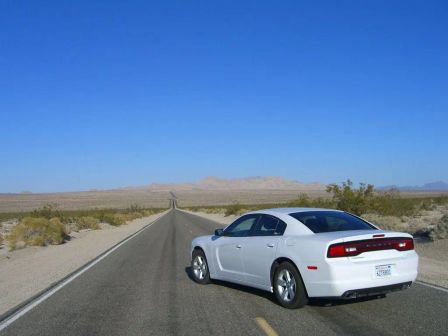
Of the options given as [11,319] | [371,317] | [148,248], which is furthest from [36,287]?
[148,248]

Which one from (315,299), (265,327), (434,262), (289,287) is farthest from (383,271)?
(434,262)

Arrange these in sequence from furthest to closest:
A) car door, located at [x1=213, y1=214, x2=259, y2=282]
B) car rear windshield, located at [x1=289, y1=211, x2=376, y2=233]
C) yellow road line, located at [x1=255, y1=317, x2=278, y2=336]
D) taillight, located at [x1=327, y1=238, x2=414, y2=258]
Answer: car door, located at [x1=213, y1=214, x2=259, y2=282]
car rear windshield, located at [x1=289, y1=211, x2=376, y2=233]
taillight, located at [x1=327, y1=238, x2=414, y2=258]
yellow road line, located at [x1=255, y1=317, x2=278, y2=336]

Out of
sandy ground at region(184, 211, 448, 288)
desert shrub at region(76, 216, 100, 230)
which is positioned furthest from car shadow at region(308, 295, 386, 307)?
desert shrub at region(76, 216, 100, 230)

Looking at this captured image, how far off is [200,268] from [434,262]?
20.8ft

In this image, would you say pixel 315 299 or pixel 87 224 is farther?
pixel 87 224

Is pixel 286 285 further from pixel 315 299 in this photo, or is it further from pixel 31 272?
pixel 31 272

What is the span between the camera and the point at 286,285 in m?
8.55

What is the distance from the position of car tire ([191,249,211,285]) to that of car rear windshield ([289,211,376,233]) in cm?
288

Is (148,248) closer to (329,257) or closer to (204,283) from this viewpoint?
(204,283)

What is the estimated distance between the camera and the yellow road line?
7066mm

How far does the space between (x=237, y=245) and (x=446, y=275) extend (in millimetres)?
4874

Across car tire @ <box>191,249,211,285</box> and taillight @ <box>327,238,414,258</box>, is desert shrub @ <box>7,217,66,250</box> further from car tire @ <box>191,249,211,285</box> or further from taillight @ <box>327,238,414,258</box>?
taillight @ <box>327,238,414,258</box>

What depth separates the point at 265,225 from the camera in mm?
9430

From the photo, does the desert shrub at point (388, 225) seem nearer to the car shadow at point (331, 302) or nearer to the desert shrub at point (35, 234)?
the car shadow at point (331, 302)
